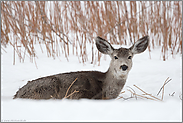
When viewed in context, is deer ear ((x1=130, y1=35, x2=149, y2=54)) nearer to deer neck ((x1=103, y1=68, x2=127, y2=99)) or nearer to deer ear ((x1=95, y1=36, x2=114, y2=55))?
deer ear ((x1=95, y1=36, x2=114, y2=55))

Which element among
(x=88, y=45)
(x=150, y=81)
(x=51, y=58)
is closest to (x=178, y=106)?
→ (x=150, y=81)

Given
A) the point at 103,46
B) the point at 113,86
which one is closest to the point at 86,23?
the point at 103,46

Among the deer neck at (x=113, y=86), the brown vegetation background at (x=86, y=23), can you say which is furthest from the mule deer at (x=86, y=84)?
the brown vegetation background at (x=86, y=23)

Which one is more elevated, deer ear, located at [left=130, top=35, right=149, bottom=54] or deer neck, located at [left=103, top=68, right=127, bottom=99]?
deer ear, located at [left=130, top=35, right=149, bottom=54]

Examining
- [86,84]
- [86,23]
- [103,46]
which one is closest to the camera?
[86,84]

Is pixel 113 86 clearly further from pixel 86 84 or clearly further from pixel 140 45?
pixel 140 45

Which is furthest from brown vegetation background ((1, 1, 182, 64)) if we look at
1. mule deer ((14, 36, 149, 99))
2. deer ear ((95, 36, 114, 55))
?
mule deer ((14, 36, 149, 99))

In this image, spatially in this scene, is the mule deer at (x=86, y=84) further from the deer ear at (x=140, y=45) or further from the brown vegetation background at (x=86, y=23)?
the brown vegetation background at (x=86, y=23)

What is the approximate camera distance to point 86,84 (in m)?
2.93

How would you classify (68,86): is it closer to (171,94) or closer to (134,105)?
(134,105)

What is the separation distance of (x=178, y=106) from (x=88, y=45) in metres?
3.88

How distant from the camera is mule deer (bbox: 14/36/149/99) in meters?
2.84

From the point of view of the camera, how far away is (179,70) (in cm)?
431

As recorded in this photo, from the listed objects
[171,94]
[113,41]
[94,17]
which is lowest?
[171,94]
